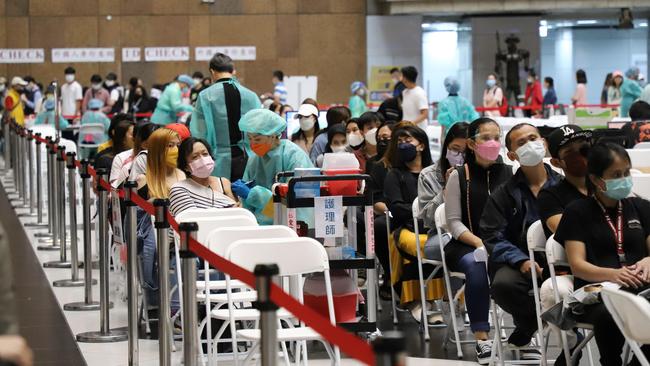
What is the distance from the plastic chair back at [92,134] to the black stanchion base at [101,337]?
12179 mm

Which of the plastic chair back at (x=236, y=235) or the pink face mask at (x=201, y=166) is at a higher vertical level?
the pink face mask at (x=201, y=166)

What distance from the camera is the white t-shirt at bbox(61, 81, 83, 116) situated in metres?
29.6

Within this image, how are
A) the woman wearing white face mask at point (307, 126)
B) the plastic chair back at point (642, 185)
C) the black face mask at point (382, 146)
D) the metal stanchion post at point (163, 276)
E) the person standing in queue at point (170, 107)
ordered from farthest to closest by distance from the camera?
the person standing in queue at point (170, 107)
the woman wearing white face mask at point (307, 126)
the black face mask at point (382, 146)
the plastic chair back at point (642, 185)
the metal stanchion post at point (163, 276)

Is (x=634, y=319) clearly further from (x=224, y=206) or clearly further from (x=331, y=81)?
(x=331, y=81)

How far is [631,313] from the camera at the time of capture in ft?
16.7

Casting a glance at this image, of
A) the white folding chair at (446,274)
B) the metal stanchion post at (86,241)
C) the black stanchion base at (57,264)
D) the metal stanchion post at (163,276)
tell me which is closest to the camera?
the metal stanchion post at (163,276)

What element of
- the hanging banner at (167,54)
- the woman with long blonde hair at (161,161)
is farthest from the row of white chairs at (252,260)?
the hanging banner at (167,54)

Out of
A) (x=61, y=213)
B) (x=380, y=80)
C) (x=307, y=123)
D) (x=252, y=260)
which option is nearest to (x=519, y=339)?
(x=252, y=260)

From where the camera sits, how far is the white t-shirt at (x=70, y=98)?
29562 millimetres

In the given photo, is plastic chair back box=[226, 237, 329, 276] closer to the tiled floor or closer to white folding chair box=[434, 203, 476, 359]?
the tiled floor

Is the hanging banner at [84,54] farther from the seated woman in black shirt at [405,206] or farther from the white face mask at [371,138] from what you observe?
the seated woman in black shirt at [405,206]

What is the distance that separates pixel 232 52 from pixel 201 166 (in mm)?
27430

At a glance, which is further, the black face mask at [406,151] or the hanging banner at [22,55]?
the hanging banner at [22,55]

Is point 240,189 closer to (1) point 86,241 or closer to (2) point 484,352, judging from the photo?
(1) point 86,241
